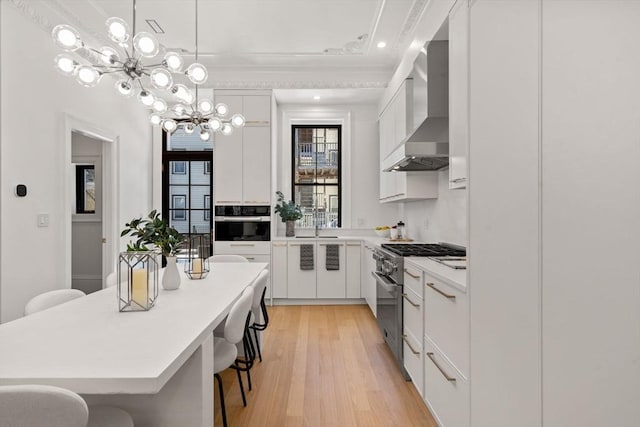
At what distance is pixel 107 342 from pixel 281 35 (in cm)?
353

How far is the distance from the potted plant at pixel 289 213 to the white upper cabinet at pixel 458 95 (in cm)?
301

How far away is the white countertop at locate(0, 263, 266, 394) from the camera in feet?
3.20

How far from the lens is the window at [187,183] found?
548 cm

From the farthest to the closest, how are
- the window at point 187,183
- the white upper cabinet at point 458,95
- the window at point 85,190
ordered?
the window at point 187,183 → the window at point 85,190 → the white upper cabinet at point 458,95

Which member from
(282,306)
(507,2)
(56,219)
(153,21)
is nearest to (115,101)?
(153,21)

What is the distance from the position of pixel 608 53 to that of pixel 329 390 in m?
2.32

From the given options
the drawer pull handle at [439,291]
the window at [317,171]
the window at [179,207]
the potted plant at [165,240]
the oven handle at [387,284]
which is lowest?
the oven handle at [387,284]

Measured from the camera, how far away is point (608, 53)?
2.75ft

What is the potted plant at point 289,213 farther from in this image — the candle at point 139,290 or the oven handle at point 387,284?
the candle at point 139,290

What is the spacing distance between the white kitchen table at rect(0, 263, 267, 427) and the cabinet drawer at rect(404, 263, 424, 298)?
1.11 meters

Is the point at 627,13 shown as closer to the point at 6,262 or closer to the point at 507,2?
the point at 507,2

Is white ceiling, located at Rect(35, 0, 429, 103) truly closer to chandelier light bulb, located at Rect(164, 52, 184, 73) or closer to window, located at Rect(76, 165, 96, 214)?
chandelier light bulb, located at Rect(164, 52, 184, 73)

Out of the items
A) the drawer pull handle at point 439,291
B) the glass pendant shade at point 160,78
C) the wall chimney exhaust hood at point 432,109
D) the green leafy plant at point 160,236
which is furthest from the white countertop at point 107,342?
the wall chimney exhaust hood at point 432,109

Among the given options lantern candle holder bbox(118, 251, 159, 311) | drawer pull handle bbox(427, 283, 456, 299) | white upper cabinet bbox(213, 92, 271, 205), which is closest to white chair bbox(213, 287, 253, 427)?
lantern candle holder bbox(118, 251, 159, 311)
